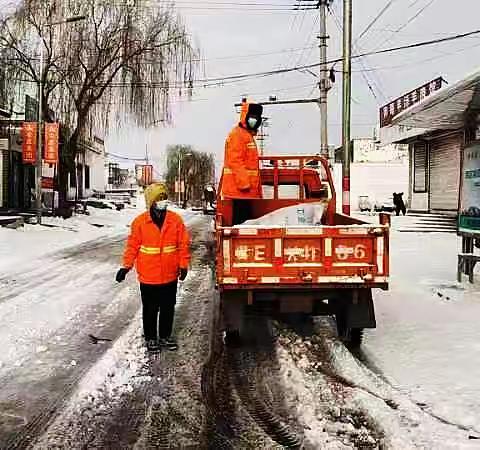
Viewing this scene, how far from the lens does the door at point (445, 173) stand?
2455 cm

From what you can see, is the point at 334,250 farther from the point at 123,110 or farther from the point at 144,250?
the point at 123,110

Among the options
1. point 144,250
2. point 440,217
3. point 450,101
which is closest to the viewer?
point 144,250

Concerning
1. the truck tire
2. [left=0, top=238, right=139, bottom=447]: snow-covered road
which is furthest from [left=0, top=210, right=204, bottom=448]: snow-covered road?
the truck tire

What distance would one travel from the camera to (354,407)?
4.86 metres

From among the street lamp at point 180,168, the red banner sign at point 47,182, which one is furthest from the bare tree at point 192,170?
the red banner sign at point 47,182

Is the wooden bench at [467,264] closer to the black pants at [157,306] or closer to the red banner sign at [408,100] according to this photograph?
the black pants at [157,306]

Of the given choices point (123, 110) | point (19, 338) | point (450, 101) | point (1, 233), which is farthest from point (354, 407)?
point (123, 110)

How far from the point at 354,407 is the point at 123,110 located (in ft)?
78.7

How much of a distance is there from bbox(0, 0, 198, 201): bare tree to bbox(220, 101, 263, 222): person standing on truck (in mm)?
19583

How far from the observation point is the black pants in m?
6.87

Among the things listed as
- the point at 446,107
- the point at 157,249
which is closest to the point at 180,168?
the point at 446,107

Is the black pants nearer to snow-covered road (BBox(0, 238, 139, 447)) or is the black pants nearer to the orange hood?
snow-covered road (BBox(0, 238, 139, 447))

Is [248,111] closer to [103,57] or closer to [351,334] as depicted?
[351,334]

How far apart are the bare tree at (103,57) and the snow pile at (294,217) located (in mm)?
19774
